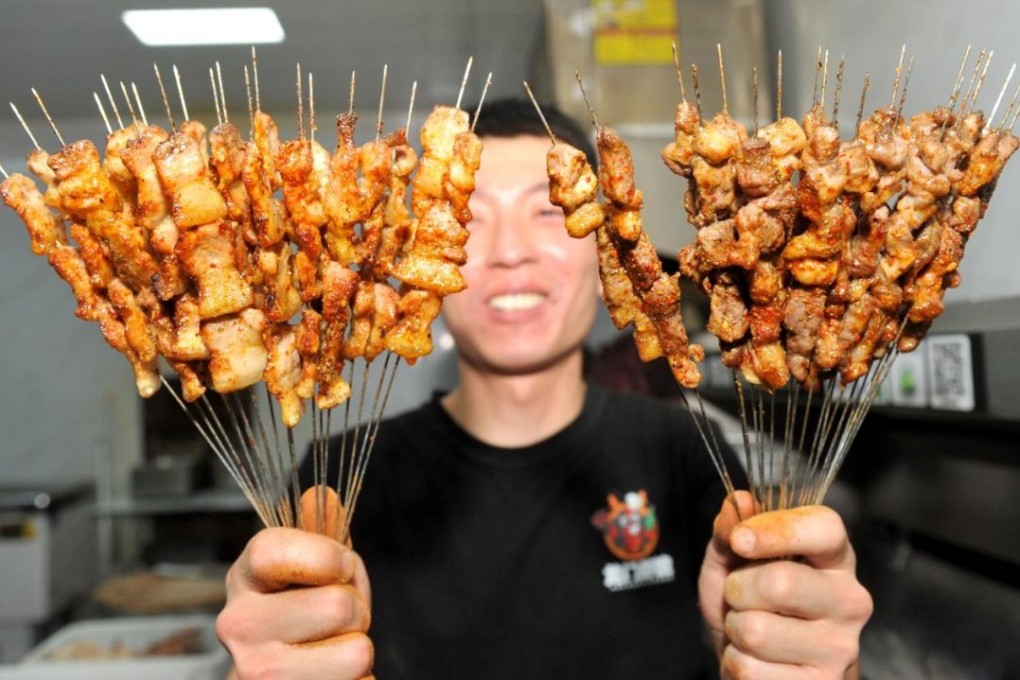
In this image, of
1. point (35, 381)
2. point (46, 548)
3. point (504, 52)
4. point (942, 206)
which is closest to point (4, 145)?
point (35, 381)

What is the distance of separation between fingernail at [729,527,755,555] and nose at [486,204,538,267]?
0.86 meters

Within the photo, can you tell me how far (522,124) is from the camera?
1897mm

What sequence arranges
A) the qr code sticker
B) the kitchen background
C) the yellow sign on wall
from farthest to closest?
the yellow sign on wall → the kitchen background → the qr code sticker

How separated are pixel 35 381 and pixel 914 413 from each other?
11.7 ft

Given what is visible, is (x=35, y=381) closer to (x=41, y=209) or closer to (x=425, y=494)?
(x=425, y=494)

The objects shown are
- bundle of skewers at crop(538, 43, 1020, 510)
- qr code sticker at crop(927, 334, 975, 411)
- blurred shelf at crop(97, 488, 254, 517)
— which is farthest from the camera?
blurred shelf at crop(97, 488, 254, 517)

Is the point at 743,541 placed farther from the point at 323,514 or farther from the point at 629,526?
the point at 629,526

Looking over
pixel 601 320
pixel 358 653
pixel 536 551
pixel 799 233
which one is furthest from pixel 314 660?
pixel 601 320

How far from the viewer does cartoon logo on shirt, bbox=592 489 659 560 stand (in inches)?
74.1

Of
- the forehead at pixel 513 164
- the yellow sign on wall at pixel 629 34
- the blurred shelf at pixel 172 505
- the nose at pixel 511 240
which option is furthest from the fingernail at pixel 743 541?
the blurred shelf at pixel 172 505

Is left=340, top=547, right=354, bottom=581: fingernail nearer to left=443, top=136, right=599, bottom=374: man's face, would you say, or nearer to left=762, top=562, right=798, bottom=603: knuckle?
left=762, top=562, right=798, bottom=603: knuckle

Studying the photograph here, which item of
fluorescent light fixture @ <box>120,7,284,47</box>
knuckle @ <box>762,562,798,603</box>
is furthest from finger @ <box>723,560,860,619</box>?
fluorescent light fixture @ <box>120,7,284,47</box>

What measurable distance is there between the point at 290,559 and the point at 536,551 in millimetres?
863

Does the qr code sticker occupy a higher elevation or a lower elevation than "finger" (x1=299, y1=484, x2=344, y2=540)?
higher
